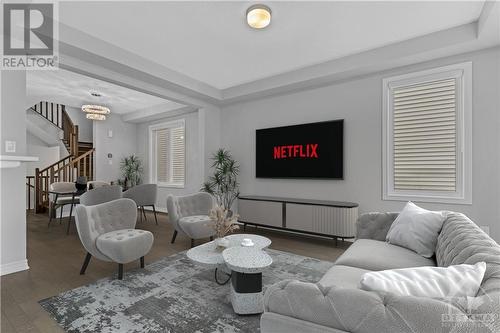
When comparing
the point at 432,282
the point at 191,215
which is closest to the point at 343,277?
the point at 432,282

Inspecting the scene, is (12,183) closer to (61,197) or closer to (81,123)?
(61,197)

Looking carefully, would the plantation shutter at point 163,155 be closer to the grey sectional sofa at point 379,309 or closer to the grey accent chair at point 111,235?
the grey accent chair at point 111,235

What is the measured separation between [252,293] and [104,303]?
1.36 metres

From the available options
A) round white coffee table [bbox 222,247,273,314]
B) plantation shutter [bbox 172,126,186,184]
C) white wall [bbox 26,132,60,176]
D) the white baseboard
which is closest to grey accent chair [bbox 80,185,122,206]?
the white baseboard

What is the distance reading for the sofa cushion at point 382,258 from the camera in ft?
6.52

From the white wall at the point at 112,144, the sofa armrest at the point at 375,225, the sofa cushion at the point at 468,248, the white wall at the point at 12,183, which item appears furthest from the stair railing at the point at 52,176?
the sofa cushion at the point at 468,248

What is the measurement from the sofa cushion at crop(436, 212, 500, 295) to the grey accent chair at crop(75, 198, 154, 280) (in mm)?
2863

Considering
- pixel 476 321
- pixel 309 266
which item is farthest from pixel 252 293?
pixel 476 321

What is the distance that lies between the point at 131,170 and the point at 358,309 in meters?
7.80

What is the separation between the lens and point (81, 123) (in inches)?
346

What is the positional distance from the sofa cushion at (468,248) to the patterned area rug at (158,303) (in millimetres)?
1406

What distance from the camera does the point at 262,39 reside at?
3340 mm

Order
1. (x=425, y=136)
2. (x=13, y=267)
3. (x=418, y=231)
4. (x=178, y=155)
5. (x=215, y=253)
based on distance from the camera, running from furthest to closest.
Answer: (x=178, y=155) → (x=425, y=136) → (x=13, y=267) → (x=215, y=253) → (x=418, y=231)

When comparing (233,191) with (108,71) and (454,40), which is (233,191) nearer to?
(108,71)
